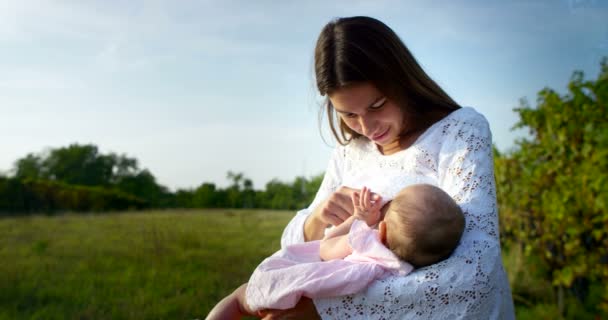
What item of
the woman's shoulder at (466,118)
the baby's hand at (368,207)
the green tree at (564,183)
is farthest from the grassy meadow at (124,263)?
the woman's shoulder at (466,118)


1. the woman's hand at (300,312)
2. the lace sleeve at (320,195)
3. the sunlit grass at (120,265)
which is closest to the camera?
the woman's hand at (300,312)

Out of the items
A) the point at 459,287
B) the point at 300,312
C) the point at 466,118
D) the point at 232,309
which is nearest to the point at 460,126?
the point at 466,118

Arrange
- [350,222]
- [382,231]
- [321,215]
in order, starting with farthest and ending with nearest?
[321,215] < [350,222] < [382,231]

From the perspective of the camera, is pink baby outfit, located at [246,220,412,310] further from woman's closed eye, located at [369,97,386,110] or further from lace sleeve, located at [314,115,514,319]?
woman's closed eye, located at [369,97,386,110]

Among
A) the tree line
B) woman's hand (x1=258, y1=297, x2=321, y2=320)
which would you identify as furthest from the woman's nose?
the tree line

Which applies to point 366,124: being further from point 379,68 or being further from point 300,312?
point 300,312

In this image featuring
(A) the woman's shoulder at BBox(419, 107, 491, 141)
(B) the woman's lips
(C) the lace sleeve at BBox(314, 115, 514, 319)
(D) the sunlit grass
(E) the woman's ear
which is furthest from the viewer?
(D) the sunlit grass

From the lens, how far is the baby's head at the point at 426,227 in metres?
1.54

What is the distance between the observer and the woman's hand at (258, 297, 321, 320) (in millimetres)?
1566

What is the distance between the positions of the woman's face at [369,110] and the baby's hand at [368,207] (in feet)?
0.81

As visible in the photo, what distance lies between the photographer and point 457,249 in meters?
1.51

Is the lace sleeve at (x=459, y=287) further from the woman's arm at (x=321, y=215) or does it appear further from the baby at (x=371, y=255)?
the woman's arm at (x=321, y=215)

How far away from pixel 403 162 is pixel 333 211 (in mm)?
328

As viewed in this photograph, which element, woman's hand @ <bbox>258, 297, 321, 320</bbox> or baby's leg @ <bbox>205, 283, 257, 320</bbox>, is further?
baby's leg @ <bbox>205, 283, 257, 320</bbox>
